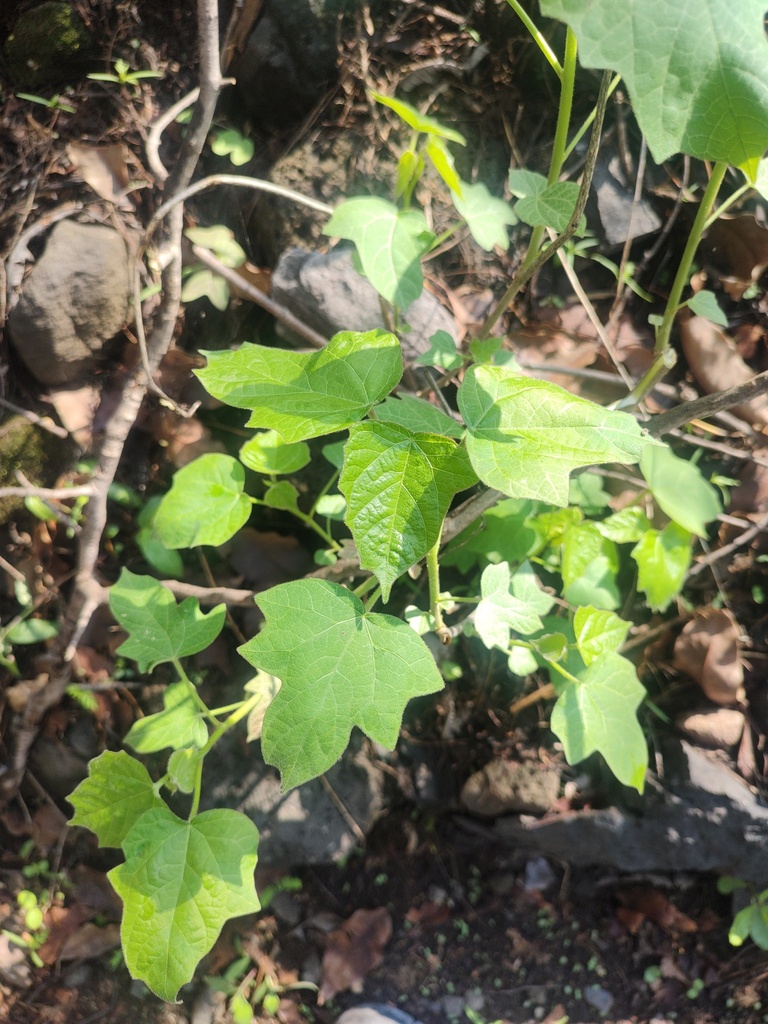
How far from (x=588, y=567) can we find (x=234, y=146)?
1370 millimetres

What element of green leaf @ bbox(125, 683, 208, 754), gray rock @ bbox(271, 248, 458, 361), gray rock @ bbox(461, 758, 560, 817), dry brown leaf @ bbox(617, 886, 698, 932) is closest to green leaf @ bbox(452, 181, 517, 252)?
gray rock @ bbox(271, 248, 458, 361)

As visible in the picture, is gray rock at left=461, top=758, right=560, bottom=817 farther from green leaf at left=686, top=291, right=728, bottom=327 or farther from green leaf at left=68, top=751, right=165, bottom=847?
green leaf at left=686, top=291, right=728, bottom=327

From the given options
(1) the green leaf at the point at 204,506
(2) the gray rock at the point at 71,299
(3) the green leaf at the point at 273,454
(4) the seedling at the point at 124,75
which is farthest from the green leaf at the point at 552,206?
(4) the seedling at the point at 124,75

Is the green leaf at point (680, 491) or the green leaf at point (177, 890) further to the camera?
the green leaf at point (680, 491)

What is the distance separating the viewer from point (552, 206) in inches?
41.4

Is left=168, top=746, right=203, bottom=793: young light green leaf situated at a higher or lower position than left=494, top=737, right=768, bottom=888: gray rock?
higher

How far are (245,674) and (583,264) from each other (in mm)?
1417

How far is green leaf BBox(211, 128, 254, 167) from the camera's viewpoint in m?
1.68

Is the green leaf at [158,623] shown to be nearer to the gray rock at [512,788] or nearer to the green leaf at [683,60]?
the gray rock at [512,788]

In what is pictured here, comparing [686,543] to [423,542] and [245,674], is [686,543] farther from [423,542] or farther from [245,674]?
[245,674]

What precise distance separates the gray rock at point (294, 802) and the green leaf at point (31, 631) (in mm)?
527

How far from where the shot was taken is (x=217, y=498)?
1.36m

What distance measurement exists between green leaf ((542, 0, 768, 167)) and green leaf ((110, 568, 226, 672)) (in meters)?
1.03

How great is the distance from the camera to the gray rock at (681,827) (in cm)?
161
